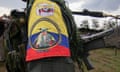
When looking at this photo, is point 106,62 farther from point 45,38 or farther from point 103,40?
point 45,38

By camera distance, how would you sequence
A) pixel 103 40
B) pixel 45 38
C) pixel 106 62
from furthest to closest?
1. pixel 106 62
2. pixel 103 40
3. pixel 45 38

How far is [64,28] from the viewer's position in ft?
7.95

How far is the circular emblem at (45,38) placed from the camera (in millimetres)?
2330

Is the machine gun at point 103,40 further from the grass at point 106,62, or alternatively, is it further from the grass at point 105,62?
the grass at point 106,62

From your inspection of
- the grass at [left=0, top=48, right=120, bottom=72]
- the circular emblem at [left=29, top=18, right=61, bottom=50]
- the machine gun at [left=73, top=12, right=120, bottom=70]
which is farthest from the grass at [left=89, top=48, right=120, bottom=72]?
the circular emblem at [left=29, top=18, right=61, bottom=50]

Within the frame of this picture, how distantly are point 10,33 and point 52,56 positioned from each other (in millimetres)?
686

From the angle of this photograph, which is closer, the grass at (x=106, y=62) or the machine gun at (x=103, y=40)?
the machine gun at (x=103, y=40)

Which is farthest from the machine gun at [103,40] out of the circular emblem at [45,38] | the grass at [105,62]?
the grass at [105,62]

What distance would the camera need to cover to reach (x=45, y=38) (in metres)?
2.33

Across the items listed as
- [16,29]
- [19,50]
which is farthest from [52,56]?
[16,29]

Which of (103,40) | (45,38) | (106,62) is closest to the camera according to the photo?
(45,38)

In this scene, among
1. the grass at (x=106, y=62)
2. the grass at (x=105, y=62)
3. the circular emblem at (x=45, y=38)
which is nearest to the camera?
the circular emblem at (x=45, y=38)

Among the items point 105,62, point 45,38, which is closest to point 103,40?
point 45,38

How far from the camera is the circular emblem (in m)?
2.33
